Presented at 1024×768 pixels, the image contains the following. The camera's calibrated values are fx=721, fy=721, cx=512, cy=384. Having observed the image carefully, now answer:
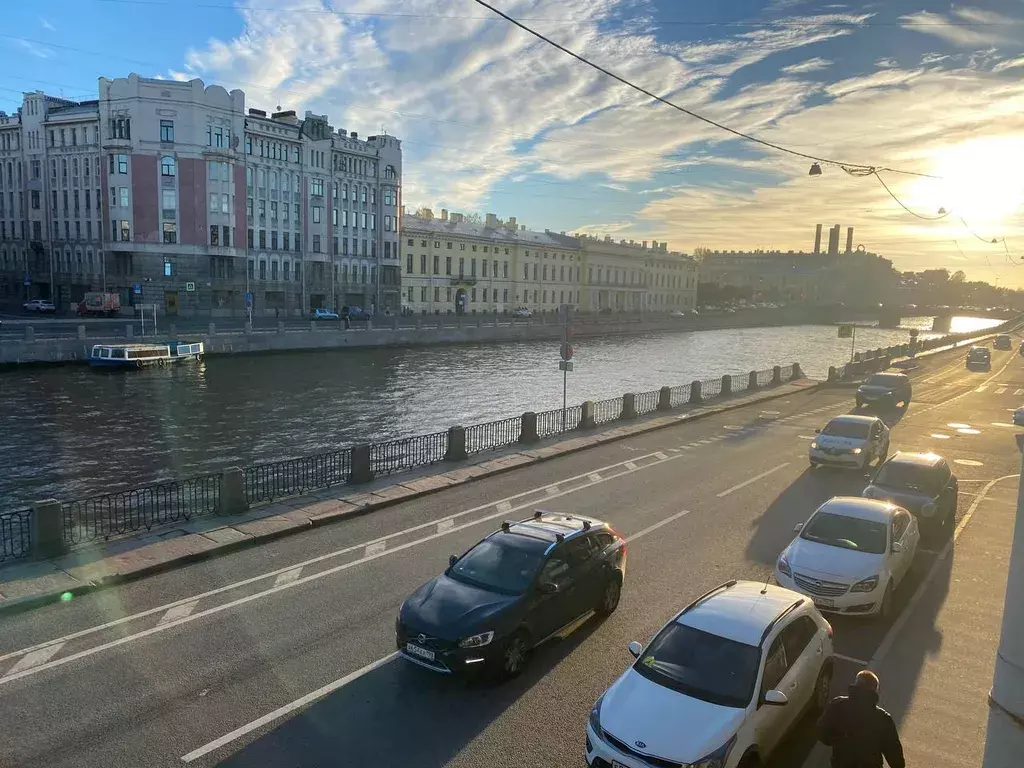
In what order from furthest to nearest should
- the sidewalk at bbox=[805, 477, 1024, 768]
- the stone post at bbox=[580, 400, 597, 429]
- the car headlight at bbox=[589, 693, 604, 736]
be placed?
the stone post at bbox=[580, 400, 597, 429]
the sidewalk at bbox=[805, 477, 1024, 768]
the car headlight at bbox=[589, 693, 604, 736]

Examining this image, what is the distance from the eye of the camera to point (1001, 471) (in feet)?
A: 67.5

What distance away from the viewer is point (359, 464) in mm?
17125

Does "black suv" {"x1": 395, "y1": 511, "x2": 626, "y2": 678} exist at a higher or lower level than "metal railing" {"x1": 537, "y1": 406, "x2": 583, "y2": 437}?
higher

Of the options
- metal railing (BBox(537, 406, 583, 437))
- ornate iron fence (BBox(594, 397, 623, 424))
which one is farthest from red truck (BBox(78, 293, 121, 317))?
metal railing (BBox(537, 406, 583, 437))

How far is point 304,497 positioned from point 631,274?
4760 inches

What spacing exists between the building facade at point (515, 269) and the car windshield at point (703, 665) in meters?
87.3

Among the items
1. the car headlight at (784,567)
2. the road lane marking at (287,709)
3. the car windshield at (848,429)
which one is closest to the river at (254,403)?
the road lane marking at (287,709)

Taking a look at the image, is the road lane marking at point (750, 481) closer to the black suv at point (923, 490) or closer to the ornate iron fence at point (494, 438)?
the black suv at point (923, 490)

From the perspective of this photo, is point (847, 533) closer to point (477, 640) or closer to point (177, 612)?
point (477, 640)

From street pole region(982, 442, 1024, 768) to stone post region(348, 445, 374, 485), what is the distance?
13734mm

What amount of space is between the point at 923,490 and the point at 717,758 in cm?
1045

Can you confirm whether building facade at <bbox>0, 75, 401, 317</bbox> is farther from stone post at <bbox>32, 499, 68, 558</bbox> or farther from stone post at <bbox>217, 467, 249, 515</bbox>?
stone post at <bbox>32, 499, 68, 558</bbox>

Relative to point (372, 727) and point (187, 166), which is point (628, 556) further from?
point (187, 166)

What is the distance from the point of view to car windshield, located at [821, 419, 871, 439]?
20.3 metres
